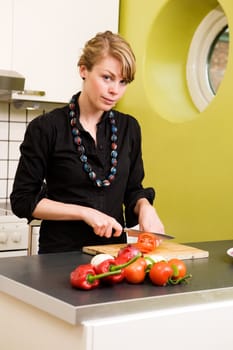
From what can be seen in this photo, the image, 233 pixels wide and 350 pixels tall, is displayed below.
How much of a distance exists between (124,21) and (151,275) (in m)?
2.02

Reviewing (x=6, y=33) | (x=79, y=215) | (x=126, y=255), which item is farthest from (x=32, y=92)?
(x=126, y=255)

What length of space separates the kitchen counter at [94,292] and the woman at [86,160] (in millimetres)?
246

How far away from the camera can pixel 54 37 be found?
3098mm

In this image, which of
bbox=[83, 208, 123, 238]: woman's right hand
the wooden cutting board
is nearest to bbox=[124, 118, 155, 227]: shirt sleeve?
the wooden cutting board

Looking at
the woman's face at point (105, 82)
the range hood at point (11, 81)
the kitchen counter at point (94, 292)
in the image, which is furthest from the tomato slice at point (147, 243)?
the range hood at point (11, 81)

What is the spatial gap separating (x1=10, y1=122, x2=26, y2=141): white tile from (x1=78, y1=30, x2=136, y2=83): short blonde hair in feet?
4.86

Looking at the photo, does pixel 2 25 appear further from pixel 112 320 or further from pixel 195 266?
pixel 112 320

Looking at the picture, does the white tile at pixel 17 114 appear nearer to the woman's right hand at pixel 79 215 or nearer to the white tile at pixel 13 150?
the white tile at pixel 13 150

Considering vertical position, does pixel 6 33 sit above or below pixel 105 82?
above

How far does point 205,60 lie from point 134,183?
3.78ft

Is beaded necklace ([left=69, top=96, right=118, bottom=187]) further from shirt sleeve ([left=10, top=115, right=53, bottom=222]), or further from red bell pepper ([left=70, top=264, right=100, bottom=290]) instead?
red bell pepper ([left=70, top=264, right=100, bottom=290])

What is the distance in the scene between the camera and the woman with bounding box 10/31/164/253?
1907 millimetres

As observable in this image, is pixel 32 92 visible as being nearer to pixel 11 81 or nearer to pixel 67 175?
pixel 11 81

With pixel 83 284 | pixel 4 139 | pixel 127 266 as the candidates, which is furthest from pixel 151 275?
pixel 4 139
